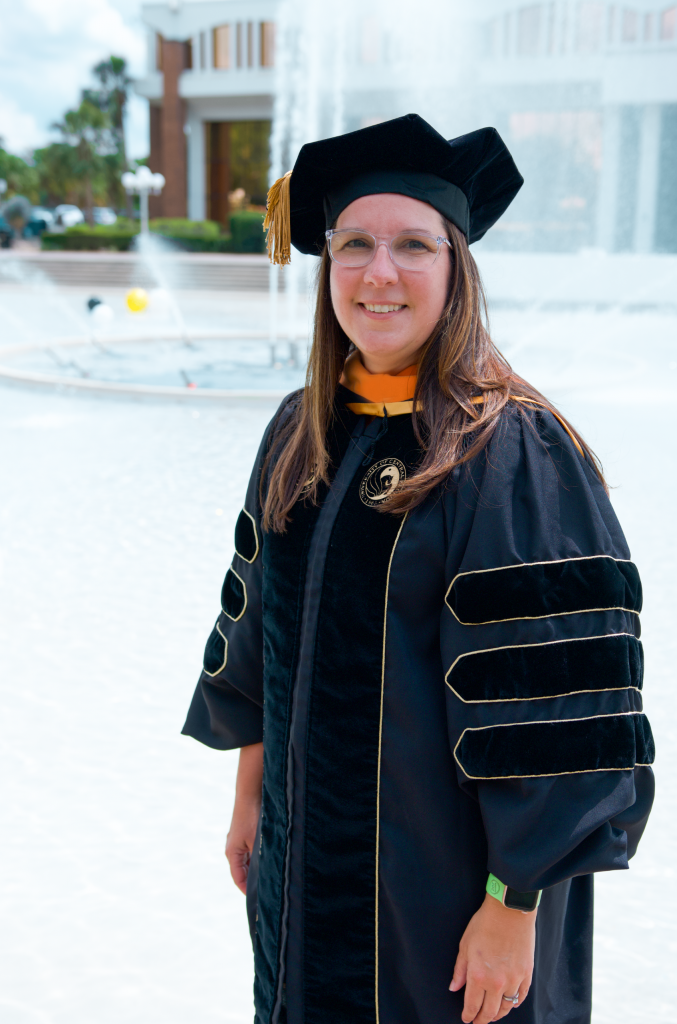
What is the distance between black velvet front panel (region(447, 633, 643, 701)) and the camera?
1257 mm

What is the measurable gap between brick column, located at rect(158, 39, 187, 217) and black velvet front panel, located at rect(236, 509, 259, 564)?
3767 cm

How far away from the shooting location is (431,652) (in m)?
1.38

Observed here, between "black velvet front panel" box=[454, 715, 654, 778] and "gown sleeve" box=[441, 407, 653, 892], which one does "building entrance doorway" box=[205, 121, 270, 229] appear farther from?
"black velvet front panel" box=[454, 715, 654, 778]

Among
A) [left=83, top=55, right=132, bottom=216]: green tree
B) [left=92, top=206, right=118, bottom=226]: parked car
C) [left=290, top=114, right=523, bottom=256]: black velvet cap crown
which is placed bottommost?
[left=290, top=114, right=523, bottom=256]: black velvet cap crown

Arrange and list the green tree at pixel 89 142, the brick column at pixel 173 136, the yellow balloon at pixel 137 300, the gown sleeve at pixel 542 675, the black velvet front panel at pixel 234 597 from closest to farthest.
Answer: the gown sleeve at pixel 542 675, the black velvet front panel at pixel 234 597, the yellow balloon at pixel 137 300, the brick column at pixel 173 136, the green tree at pixel 89 142

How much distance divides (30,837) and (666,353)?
11172mm

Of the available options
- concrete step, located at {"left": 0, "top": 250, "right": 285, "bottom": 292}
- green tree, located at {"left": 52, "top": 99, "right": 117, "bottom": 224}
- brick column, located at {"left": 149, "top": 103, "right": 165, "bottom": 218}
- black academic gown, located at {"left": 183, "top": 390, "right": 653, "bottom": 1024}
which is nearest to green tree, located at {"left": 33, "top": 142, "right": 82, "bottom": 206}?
green tree, located at {"left": 52, "top": 99, "right": 117, "bottom": 224}

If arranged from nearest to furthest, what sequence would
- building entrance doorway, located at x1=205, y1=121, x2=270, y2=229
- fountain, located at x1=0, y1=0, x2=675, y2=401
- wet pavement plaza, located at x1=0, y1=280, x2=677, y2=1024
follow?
wet pavement plaza, located at x1=0, y1=280, x2=677, y2=1024 → fountain, located at x1=0, y1=0, x2=675, y2=401 → building entrance doorway, located at x1=205, y1=121, x2=270, y2=229

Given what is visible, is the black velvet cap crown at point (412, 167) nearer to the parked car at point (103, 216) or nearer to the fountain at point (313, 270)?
the fountain at point (313, 270)

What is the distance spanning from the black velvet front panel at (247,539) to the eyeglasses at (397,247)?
0.51 meters

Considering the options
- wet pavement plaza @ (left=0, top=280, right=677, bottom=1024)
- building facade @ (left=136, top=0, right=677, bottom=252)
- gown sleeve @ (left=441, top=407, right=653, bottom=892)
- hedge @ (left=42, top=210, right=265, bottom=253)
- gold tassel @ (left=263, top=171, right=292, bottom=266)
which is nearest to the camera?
gown sleeve @ (left=441, top=407, right=653, bottom=892)

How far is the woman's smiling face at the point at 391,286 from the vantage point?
4.60ft

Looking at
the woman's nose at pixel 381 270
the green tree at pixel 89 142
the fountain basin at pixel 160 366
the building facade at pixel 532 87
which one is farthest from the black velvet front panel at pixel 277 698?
the green tree at pixel 89 142

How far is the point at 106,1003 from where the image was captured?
217 centimetres
